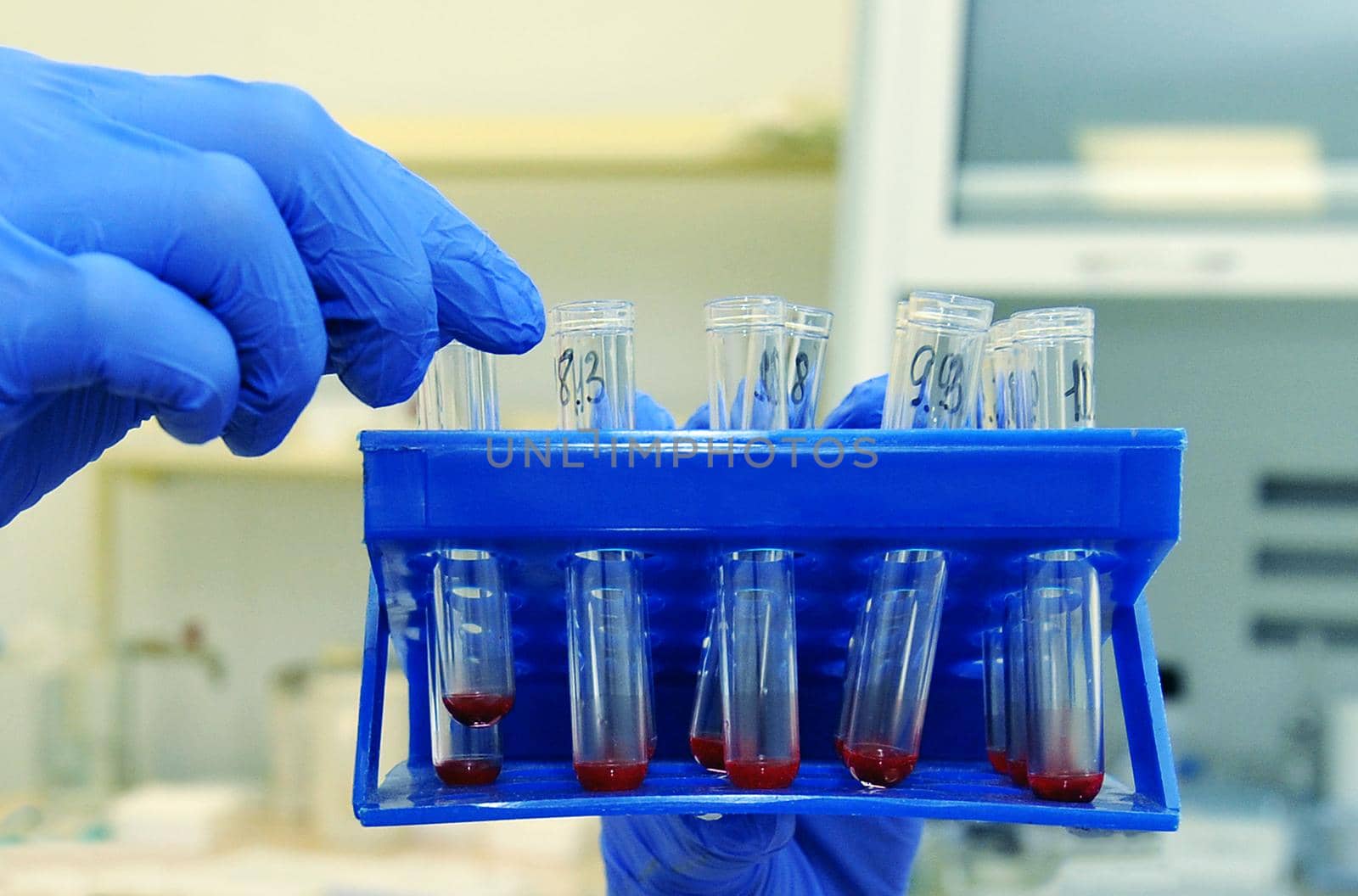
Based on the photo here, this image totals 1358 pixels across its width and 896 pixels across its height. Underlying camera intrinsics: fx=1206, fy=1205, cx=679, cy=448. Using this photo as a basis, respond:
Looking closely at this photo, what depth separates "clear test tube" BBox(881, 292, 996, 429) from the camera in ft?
2.08

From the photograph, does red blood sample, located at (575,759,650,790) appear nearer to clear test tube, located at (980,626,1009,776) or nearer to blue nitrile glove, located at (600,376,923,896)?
blue nitrile glove, located at (600,376,923,896)

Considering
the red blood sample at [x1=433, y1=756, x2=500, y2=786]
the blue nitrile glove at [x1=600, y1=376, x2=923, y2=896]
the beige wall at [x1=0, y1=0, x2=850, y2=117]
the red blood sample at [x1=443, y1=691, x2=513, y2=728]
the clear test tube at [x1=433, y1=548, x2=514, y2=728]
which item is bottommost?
the blue nitrile glove at [x1=600, y1=376, x2=923, y2=896]

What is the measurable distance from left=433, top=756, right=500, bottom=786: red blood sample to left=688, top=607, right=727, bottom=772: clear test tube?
11 centimetres

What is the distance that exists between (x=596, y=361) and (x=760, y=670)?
189 millimetres

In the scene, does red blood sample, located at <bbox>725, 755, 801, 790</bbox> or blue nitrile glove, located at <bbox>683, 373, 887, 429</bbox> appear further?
blue nitrile glove, located at <bbox>683, 373, 887, 429</bbox>

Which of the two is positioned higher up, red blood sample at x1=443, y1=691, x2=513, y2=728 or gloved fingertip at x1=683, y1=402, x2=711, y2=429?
gloved fingertip at x1=683, y1=402, x2=711, y2=429

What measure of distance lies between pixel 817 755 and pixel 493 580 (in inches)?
8.8

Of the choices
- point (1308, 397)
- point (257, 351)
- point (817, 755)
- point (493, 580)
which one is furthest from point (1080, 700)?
point (1308, 397)

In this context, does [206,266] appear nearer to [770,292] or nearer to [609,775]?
[609,775]

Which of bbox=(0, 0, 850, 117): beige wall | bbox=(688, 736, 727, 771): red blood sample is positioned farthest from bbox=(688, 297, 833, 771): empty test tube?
bbox=(0, 0, 850, 117): beige wall

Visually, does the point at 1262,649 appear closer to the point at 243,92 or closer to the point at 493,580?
the point at 493,580

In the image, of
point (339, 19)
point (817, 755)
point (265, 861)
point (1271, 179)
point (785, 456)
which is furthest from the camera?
point (339, 19)

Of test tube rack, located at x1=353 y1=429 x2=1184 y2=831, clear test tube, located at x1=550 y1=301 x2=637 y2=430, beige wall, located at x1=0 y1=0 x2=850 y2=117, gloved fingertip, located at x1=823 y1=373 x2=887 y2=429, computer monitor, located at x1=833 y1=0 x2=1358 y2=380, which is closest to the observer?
A: test tube rack, located at x1=353 y1=429 x2=1184 y2=831

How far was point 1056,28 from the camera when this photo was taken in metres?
1.69
